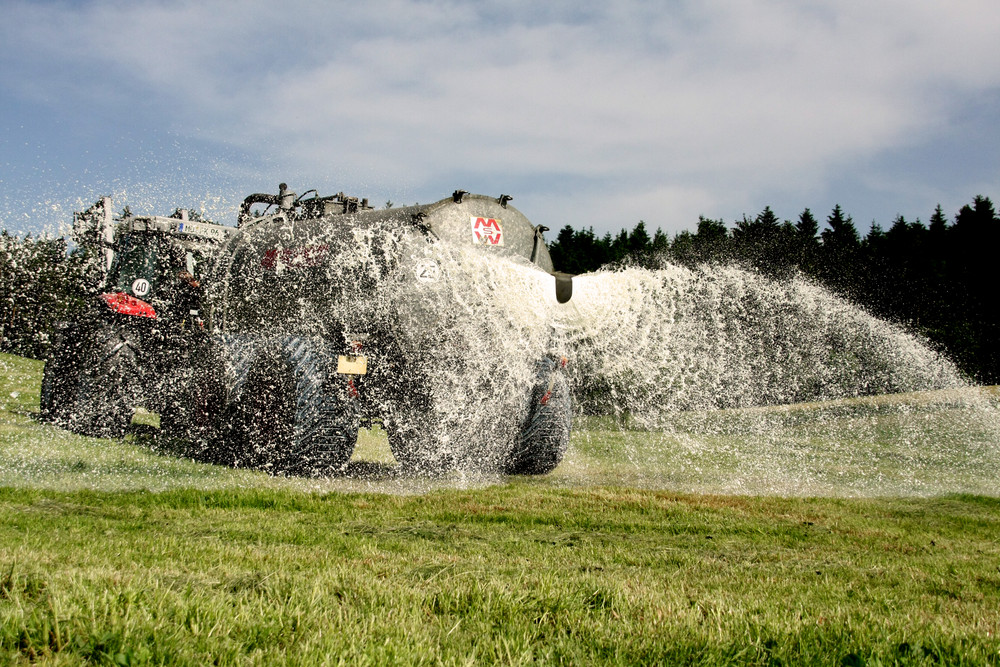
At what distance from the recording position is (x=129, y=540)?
4.28 m

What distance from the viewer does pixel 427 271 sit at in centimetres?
719

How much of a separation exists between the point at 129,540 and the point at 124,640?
2.09m

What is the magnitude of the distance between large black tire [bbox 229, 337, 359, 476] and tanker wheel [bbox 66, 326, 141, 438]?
2773 millimetres

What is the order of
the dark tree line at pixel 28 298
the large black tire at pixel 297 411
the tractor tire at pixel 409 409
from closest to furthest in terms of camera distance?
the large black tire at pixel 297 411 → the tractor tire at pixel 409 409 → the dark tree line at pixel 28 298

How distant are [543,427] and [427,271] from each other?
1.97 m

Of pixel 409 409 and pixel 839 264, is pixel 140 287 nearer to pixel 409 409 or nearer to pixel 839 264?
pixel 409 409

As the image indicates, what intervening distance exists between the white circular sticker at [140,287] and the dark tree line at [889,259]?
53.8ft

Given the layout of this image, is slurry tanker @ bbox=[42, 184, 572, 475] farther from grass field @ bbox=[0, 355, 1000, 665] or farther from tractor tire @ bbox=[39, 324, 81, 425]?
tractor tire @ bbox=[39, 324, 81, 425]

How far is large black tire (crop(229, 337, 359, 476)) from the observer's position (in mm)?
6965

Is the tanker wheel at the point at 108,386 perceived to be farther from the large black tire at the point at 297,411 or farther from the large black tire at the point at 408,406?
the large black tire at the point at 408,406

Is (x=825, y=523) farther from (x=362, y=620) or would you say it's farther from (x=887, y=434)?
(x=887, y=434)

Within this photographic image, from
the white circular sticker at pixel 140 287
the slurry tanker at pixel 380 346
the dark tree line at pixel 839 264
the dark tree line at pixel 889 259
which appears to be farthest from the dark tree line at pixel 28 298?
Answer: the dark tree line at pixel 889 259

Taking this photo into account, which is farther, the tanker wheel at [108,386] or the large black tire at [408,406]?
the tanker wheel at [108,386]

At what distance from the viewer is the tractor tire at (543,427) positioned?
7816mm
